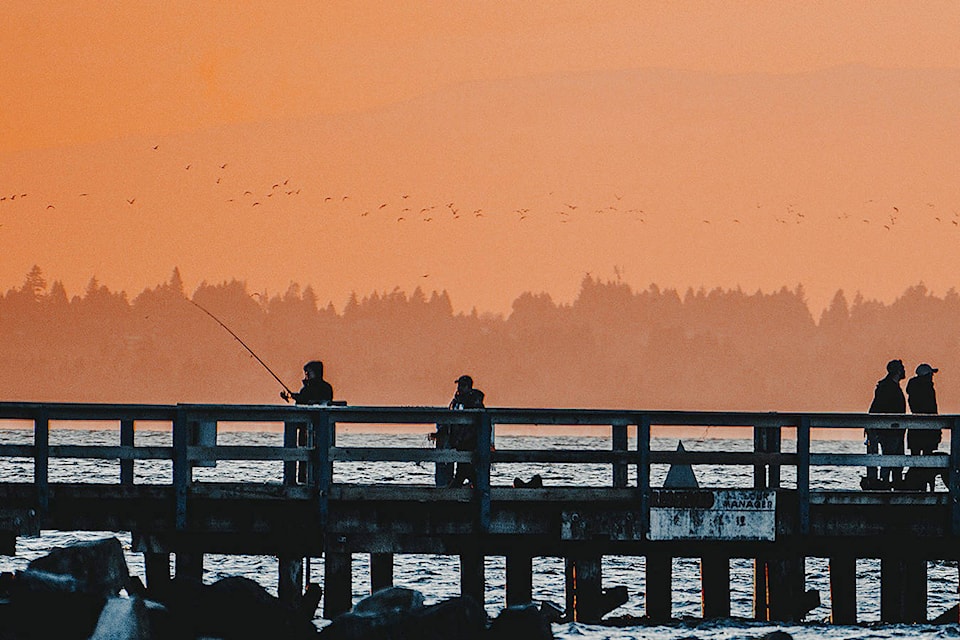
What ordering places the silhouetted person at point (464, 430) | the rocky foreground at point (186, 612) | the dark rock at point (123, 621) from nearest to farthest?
the dark rock at point (123, 621) < the rocky foreground at point (186, 612) < the silhouetted person at point (464, 430)

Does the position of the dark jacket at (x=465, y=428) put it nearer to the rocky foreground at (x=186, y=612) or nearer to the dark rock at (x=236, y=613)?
the rocky foreground at (x=186, y=612)

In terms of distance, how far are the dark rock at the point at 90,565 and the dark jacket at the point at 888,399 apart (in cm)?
937

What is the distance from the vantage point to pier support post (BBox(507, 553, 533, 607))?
1997 centimetres

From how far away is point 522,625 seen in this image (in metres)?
17.3

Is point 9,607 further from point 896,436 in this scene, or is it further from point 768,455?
point 896,436

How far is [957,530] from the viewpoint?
19078 mm

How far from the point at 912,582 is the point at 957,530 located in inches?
75.7

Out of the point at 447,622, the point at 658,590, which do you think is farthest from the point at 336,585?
the point at 658,590

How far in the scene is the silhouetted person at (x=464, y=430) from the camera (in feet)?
63.8

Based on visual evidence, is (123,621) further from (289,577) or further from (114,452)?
(289,577)

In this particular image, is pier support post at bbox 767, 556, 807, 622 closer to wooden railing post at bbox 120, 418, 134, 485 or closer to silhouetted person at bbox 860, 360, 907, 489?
silhouetted person at bbox 860, 360, 907, 489

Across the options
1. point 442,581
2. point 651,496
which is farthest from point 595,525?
point 442,581

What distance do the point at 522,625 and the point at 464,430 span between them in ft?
11.0

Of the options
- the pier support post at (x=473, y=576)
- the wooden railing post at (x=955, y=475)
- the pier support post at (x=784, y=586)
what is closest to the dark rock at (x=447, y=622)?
the pier support post at (x=473, y=576)
